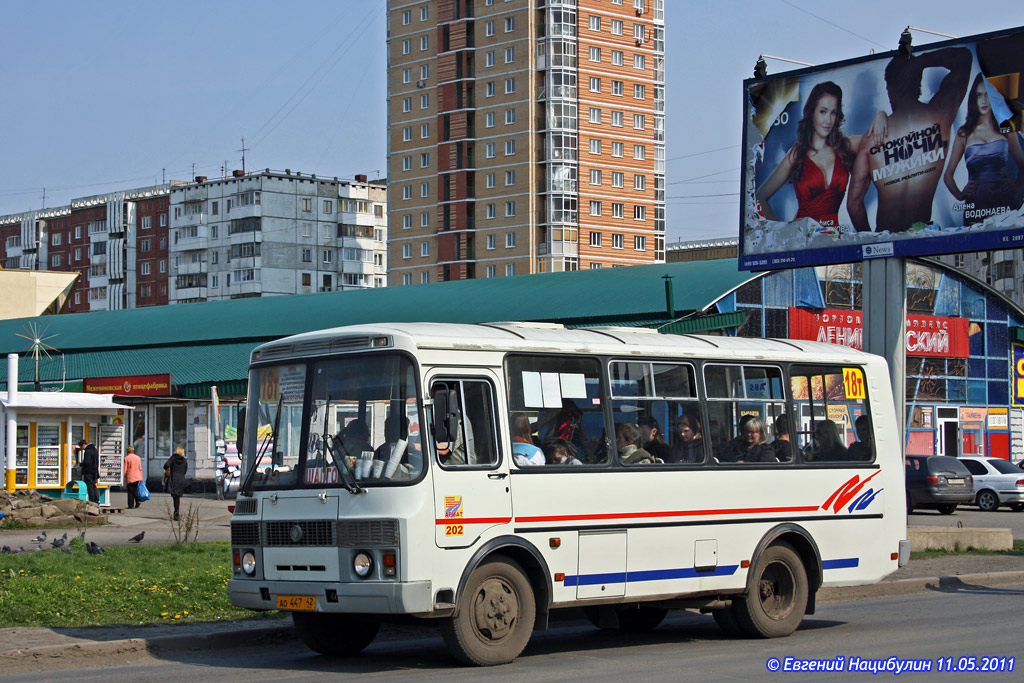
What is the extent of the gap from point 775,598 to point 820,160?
11609 mm

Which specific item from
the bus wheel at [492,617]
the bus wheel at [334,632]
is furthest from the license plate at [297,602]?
the bus wheel at [492,617]

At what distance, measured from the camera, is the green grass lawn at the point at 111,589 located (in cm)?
1319

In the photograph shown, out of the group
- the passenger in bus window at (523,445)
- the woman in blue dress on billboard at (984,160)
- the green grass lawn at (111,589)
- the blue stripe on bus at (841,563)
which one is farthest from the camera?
the woman in blue dress on billboard at (984,160)

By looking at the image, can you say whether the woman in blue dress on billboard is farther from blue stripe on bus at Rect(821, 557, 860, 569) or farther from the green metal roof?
the green metal roof

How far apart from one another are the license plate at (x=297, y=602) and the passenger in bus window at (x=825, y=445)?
550cm

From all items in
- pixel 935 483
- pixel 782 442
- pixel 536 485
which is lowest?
pixel 935 483

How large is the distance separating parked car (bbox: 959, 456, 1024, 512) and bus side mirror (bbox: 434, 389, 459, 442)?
99.7 feet

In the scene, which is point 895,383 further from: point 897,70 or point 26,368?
point 26,368

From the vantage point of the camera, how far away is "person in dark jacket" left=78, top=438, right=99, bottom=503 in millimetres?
31969

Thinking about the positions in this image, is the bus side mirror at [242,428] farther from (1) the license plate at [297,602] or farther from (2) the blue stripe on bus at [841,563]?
(2) the blue stripe on bus at [841,563]

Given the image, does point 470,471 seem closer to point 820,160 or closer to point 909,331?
point 820,160

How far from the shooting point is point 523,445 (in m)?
Answer: 11.3

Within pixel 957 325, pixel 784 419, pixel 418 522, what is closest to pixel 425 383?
pixel 418 522

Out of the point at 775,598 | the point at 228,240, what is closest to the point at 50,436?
the point at 775,598
